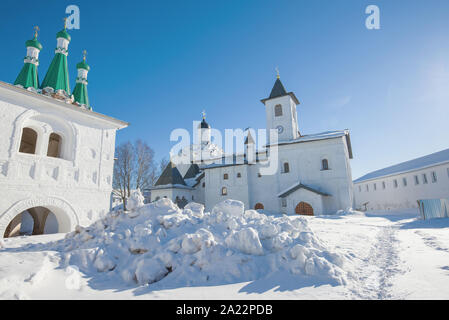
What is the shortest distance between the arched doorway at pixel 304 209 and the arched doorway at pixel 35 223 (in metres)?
19.3

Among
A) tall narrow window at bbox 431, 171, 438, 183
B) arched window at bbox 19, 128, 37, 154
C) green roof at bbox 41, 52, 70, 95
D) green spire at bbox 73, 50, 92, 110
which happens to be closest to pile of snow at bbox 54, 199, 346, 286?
arched window at bbox 19, 128, 37, 154

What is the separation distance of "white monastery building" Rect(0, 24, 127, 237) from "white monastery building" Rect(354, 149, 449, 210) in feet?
101

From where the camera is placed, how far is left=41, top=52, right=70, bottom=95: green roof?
12.1m

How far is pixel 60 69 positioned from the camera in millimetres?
12531

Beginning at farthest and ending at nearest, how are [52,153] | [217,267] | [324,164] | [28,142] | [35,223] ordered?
[324,164] → [28,142] → [52,153] → [35,223] → [217,267]

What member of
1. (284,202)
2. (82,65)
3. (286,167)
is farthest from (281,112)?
(82,65)

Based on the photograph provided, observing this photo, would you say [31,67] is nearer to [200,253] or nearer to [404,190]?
[200,253]

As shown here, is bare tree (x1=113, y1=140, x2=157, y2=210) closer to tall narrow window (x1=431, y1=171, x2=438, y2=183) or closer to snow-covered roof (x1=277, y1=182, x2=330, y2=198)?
snow-covered roof (x1=277, y1=182, x2=330, y2=198)

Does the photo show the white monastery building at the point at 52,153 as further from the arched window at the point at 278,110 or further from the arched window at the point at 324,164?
the arched window at the point at 278,110

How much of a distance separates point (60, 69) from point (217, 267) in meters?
14.0

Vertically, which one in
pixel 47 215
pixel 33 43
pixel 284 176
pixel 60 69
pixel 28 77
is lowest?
pixel 47 215

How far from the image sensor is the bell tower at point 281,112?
26.6 metres
